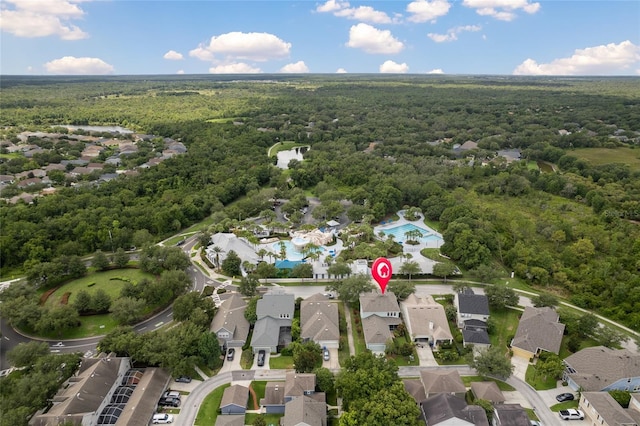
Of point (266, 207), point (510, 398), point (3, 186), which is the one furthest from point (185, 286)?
point (3, 186)

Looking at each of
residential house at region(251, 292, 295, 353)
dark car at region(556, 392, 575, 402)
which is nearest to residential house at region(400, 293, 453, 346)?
dark car at region(556, 392, 575, 402)

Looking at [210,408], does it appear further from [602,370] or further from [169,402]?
[602,370]

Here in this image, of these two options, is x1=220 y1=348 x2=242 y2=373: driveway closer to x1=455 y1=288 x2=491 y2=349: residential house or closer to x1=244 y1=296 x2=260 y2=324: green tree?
x1=244 y1=296 x2=260 y2=324: green tree

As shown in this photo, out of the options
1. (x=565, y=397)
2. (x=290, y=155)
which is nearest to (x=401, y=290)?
(x=565, y=397)

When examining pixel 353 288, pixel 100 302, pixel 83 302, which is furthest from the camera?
pixel 353 288

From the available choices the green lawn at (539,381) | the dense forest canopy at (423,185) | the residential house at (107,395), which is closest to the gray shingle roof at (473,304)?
the green lawn at (539,381)

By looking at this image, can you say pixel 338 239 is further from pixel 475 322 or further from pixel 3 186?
pixel 3 186
